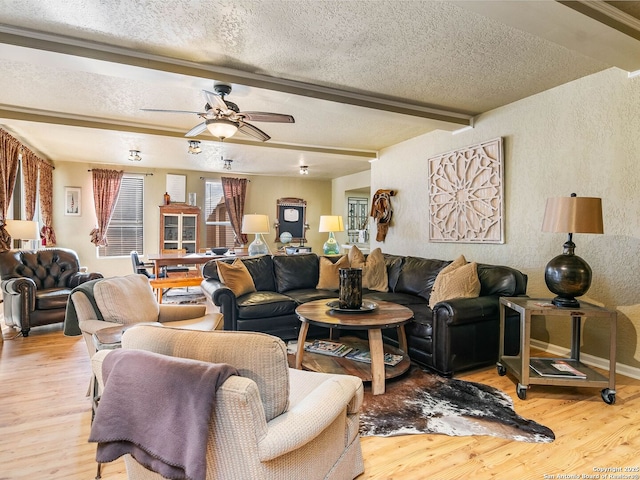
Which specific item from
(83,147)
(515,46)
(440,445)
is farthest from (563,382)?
(83,147)

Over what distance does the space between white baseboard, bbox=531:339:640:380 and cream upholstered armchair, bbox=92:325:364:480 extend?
9.66 feet

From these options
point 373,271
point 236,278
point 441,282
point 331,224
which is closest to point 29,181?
point 236,278

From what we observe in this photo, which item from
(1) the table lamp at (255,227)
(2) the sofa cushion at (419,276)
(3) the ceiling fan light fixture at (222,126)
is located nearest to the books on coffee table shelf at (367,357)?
(2) the sofa cushion at (419,276)

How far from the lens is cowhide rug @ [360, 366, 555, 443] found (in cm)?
213

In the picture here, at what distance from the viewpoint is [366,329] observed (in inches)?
101

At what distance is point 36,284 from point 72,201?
323 centimetres

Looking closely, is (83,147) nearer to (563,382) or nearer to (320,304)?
(320,304)

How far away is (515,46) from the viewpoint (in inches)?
106

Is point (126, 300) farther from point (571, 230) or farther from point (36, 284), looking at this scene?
point (571, 230)

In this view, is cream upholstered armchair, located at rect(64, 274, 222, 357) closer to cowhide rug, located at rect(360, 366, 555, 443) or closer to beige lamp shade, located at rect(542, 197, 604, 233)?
cowhide rug, located at rect(360, 366, 555, 443)

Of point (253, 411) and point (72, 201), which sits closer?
point (253, 411)

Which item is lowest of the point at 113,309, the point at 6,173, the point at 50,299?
the point at 50,299

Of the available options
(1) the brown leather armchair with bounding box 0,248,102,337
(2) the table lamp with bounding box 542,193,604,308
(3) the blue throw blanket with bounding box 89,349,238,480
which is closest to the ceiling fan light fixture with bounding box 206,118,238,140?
(3) the blue throw blanket with bounding box 89,349,238,480

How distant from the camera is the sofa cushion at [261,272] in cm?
430
